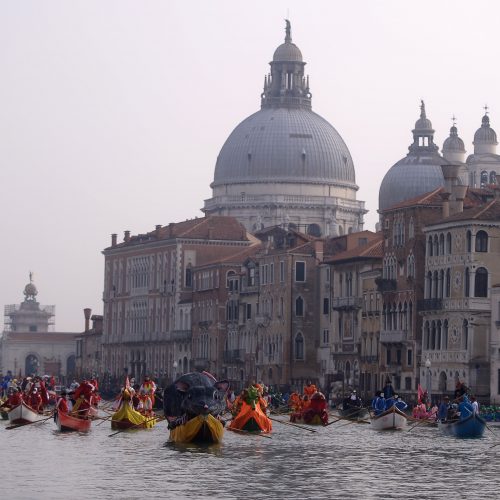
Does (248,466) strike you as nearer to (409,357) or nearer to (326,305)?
(409,357)

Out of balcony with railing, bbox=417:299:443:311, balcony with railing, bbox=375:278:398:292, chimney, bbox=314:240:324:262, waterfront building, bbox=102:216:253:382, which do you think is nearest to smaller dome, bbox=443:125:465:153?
waterfront building, bbox=102:216:253:382

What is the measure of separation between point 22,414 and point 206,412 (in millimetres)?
17853

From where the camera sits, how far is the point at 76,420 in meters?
72.9

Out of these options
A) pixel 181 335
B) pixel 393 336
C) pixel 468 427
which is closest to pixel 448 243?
pixel 393 336

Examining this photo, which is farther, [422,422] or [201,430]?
[422,422]

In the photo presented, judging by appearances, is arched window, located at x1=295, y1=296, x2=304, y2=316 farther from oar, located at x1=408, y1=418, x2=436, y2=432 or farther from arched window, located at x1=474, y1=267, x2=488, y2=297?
oar, located at x1=408, y1=418, x2=436, y2=432

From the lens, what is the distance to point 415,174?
18612 centimetres

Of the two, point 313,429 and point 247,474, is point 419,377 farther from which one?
point 247,474

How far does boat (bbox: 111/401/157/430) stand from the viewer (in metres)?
73.4

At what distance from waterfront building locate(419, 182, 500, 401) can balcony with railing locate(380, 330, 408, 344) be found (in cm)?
550

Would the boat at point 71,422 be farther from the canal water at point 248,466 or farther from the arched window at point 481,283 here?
the arched window at point 481,283

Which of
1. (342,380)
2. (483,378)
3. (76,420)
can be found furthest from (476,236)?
(76,420)

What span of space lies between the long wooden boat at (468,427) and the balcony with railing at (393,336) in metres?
47.4

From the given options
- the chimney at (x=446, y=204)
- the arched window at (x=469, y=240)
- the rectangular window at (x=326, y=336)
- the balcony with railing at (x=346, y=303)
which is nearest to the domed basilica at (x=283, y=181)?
A: the rectangular window at (x=326, y=336)
